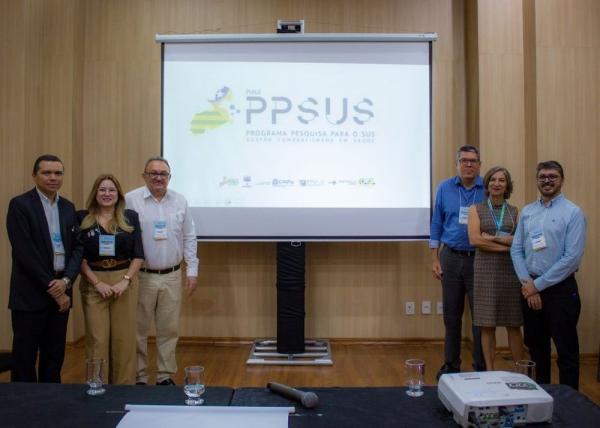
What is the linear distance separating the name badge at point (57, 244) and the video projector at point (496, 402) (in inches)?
92.7

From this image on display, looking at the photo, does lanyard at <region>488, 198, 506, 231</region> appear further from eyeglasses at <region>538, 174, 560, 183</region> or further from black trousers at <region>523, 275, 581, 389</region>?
black trousers at <region>523, 275, 581, 389</region>

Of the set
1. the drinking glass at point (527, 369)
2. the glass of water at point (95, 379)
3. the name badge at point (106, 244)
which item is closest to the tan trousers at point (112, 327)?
the name badge at point (106, 244)

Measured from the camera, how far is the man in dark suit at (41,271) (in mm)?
2609

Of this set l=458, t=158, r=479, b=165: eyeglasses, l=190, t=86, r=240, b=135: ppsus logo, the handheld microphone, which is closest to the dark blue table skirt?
the handheld microphone

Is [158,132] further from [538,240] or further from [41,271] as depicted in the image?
[538,240]

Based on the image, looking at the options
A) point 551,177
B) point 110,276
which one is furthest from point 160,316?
point 551,177

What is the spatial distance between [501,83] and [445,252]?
1.77m

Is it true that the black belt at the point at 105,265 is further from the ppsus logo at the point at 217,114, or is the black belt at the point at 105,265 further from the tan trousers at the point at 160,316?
the ppsus logo at the point at 217,114

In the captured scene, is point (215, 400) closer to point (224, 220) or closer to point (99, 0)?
point (224, 220)

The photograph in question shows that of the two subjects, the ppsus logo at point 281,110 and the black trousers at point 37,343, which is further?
the ppsus logo at point 281,110

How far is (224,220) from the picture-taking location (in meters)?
3.95

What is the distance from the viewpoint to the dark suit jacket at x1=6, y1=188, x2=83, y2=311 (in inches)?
102

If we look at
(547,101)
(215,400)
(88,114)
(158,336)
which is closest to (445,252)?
(547,101)

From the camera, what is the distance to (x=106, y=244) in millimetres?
2820
